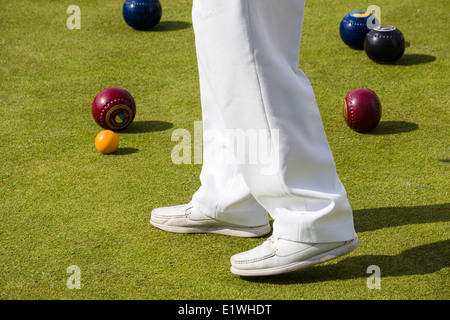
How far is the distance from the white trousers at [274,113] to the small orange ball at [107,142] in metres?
1.46

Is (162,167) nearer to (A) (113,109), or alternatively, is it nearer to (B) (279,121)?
(A) (113,109)

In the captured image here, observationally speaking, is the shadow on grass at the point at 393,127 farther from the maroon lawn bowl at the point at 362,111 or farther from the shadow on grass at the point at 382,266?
the shadow on grass at the point at 382,266

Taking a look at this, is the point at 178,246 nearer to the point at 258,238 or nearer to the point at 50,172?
the point at 258,238

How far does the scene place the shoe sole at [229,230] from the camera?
10.3ft

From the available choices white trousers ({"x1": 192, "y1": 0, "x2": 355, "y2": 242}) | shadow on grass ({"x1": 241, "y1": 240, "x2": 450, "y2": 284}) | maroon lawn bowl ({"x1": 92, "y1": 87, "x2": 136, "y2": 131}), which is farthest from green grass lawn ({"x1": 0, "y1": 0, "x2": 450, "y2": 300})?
white trousers ({"x1": 192, "y1": 0, "x2": 355, "y2": 242})

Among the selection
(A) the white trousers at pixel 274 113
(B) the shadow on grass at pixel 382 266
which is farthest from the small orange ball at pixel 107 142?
(B) the shadow on grass at pixel 382 266

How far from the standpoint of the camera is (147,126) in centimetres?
454

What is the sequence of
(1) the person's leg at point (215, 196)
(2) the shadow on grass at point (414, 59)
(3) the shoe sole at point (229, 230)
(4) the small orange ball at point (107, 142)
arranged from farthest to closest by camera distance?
(2) the shadow on grass at point (414, 59) < (4) the small orange ball at point (107, 142) < (3) the shoe sole at point (229, 230) < (1) the person's leg at point (215, 196)

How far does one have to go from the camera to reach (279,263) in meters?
2.76

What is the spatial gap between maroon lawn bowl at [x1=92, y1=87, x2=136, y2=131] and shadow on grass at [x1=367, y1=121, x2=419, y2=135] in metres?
1.63

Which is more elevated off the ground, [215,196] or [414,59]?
[414,59]

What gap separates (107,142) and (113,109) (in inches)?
13.3

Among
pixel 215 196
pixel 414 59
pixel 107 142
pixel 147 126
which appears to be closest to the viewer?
pixel 215 196

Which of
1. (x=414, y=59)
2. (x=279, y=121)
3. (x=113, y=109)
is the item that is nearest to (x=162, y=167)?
(x=113, y=109)
